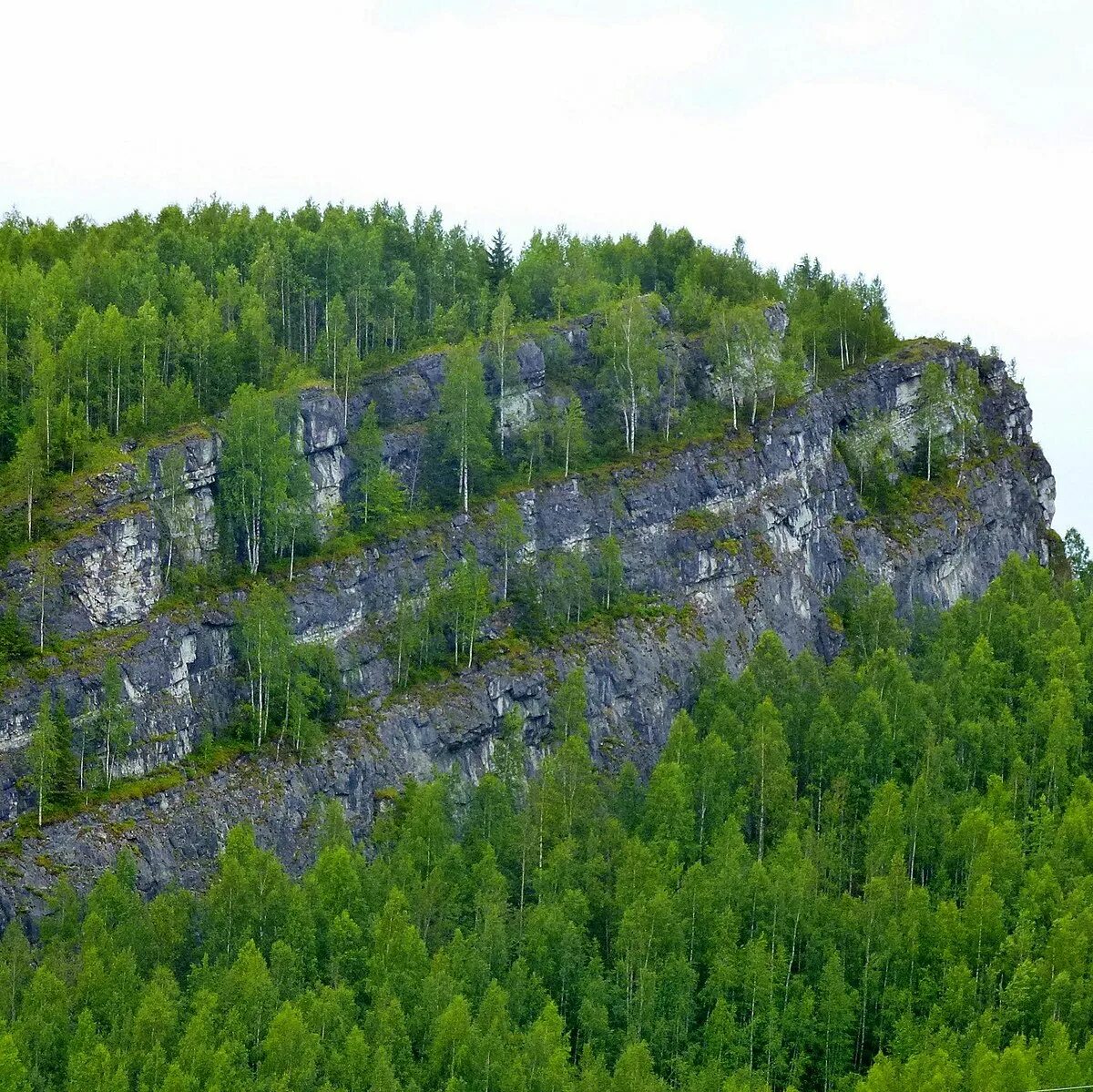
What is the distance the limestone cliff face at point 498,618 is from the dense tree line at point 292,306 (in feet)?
16.1

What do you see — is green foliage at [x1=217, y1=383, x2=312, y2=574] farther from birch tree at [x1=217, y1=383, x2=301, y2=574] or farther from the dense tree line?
the dense tree line

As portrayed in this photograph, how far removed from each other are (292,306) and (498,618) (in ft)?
117

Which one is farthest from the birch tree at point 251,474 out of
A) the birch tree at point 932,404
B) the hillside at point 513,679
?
the birch tree at point 932,404

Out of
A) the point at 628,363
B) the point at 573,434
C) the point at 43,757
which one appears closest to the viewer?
the point at 43,757

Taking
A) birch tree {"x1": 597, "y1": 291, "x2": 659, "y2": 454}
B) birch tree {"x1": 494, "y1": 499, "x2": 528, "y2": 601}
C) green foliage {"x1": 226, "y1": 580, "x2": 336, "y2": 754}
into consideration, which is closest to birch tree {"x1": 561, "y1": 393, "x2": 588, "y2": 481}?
birch tree {"x1": 597, "y1": 291, "x2": 659, "y2": 454}

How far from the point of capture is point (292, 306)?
Answer: 468 feet

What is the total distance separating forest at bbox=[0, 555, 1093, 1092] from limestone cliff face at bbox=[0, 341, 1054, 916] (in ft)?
10.2

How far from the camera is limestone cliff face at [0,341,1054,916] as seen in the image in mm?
105000

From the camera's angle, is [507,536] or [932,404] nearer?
[507,536]

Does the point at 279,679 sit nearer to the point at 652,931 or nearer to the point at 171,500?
the point at 171,500

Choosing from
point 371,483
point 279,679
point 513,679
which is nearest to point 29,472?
point 279,679

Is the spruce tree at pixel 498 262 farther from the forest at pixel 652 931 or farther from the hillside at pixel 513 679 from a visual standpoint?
the forest at pixel 652 931

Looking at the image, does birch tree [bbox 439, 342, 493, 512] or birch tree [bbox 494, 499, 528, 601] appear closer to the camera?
birch tree [bbox 494, 499, 528, 601]

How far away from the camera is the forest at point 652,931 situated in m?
84.9
